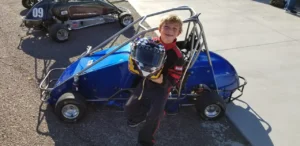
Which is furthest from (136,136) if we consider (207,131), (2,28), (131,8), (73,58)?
(131,8)

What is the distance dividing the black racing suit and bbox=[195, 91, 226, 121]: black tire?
83 centimetres

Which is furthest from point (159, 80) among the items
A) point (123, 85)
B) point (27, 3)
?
point (27, 3)

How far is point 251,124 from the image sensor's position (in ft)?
14.9

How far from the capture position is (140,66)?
318cm

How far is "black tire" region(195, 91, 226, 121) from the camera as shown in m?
4.32

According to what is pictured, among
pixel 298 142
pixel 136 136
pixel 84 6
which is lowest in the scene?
pixel 136 136

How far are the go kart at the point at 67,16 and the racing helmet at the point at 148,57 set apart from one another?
3953 mm

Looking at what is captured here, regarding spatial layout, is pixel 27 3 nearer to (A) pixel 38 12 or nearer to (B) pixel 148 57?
(A) pixel 38 12

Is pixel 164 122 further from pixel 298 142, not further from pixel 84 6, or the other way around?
pixel 84 6

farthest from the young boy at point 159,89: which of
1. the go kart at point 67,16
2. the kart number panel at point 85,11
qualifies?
the kart number panel at point 85,11

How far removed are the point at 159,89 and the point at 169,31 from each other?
0.70 m

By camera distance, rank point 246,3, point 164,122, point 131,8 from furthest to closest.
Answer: point 246,3, point 131,8, point 164,122

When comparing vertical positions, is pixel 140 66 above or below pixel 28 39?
above

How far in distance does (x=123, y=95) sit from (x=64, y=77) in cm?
92
